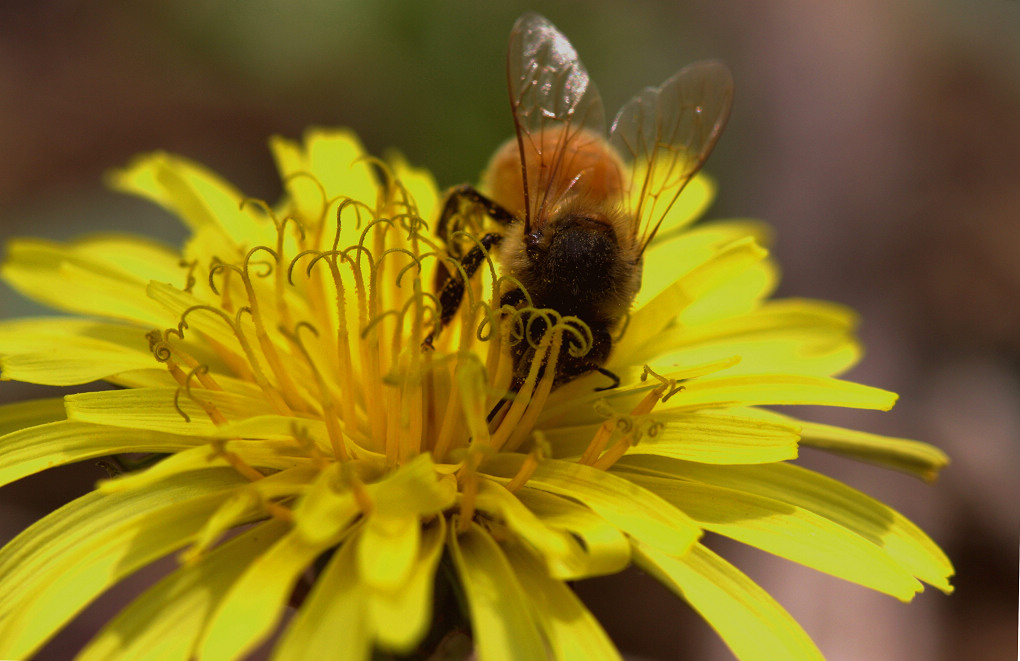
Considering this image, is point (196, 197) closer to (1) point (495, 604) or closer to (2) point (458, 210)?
(2) point (458, 210)

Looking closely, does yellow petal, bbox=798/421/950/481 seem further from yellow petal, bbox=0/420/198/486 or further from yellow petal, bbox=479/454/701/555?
yellow petal, bbox=0/420/198/486

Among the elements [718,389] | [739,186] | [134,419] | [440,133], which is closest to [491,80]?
[440,133]

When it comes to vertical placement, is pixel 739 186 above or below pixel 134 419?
above

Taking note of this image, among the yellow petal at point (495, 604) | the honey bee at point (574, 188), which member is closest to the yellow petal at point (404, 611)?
the yellow petal at point (495, 604)

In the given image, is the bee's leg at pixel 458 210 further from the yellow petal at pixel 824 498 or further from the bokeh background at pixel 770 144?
the bokeh background at pixel 770 144

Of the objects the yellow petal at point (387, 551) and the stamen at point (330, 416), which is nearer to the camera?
the yellow petal at point (387, 551)

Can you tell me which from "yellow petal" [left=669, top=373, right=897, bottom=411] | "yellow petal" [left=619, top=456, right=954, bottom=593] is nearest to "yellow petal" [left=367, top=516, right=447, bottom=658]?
"yellow petal" [left=619, top=456, right=954, bottom=593]

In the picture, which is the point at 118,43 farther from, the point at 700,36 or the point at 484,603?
the point at 484,603
